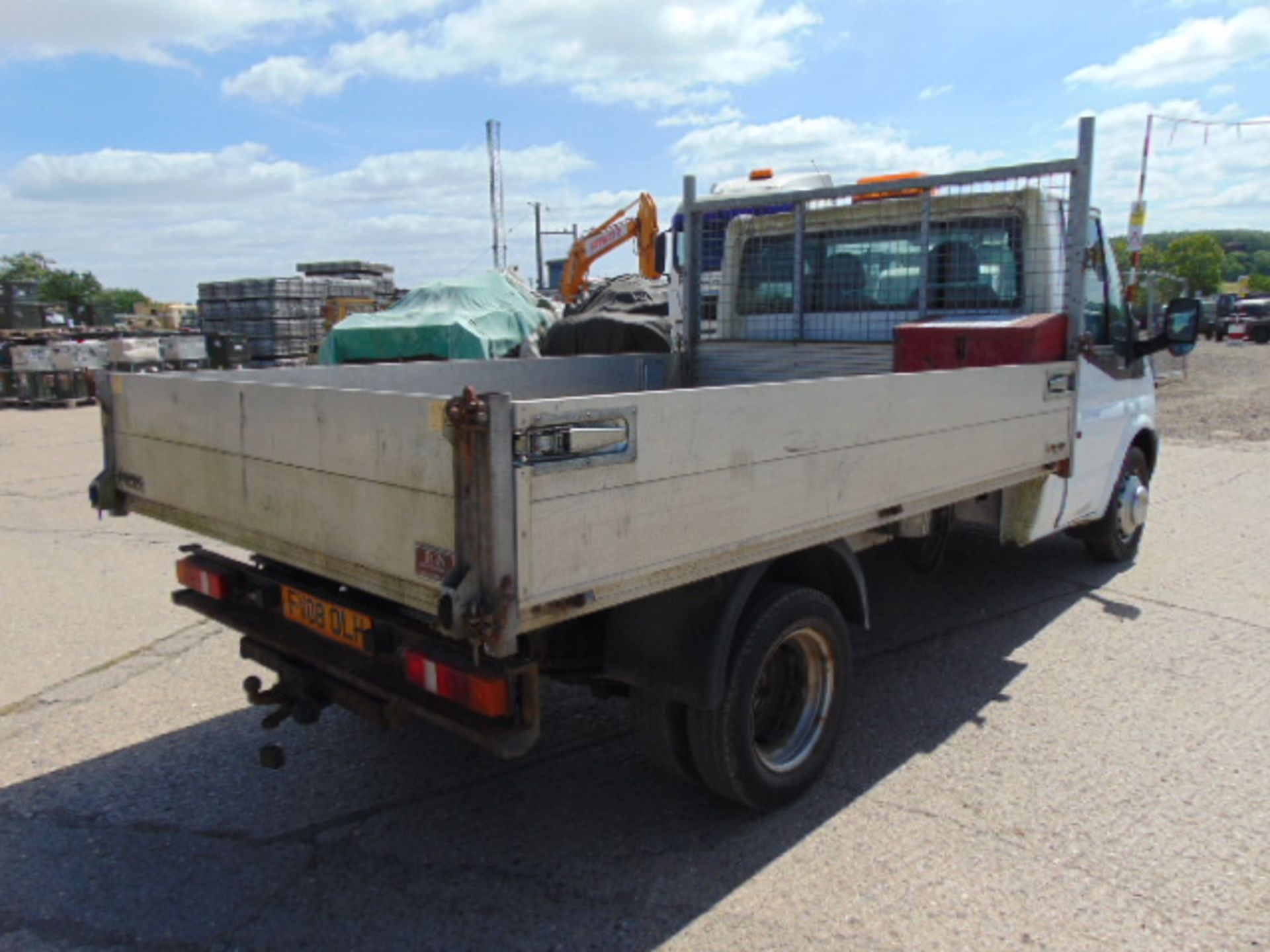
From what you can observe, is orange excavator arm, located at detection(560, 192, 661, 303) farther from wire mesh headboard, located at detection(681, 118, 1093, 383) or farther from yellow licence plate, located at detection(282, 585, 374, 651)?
yellow licence plate, located at detection(282, 585, 374, 651)

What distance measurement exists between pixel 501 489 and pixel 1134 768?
2979 mm

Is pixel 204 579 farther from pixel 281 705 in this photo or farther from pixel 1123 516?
pixel 1123 516

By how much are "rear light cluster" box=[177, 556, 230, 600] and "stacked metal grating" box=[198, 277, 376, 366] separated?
1974cm

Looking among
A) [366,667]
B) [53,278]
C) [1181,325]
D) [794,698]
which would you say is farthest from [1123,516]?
[53,278]

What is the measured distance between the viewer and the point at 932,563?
521cm

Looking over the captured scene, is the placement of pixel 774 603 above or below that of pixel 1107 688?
→ above

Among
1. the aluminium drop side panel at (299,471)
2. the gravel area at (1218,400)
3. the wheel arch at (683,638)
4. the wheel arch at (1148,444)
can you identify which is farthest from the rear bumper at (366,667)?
the gravel area at (1218,400)

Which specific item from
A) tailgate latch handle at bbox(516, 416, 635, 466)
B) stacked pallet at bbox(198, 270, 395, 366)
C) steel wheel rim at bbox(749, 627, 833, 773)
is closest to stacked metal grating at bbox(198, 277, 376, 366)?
stacked pallet at bbox(198, 270, 395, 366)

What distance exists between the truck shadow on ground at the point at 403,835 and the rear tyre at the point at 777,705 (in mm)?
178

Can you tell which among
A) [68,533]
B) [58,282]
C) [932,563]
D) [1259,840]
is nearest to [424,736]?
[932,563]

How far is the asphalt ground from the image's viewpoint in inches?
112

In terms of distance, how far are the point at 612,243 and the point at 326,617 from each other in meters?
13.3

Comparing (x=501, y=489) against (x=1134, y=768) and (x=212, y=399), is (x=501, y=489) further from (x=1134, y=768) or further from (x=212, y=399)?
(x=1134, y=768)

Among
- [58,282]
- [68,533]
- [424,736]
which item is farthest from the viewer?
[58,282]
